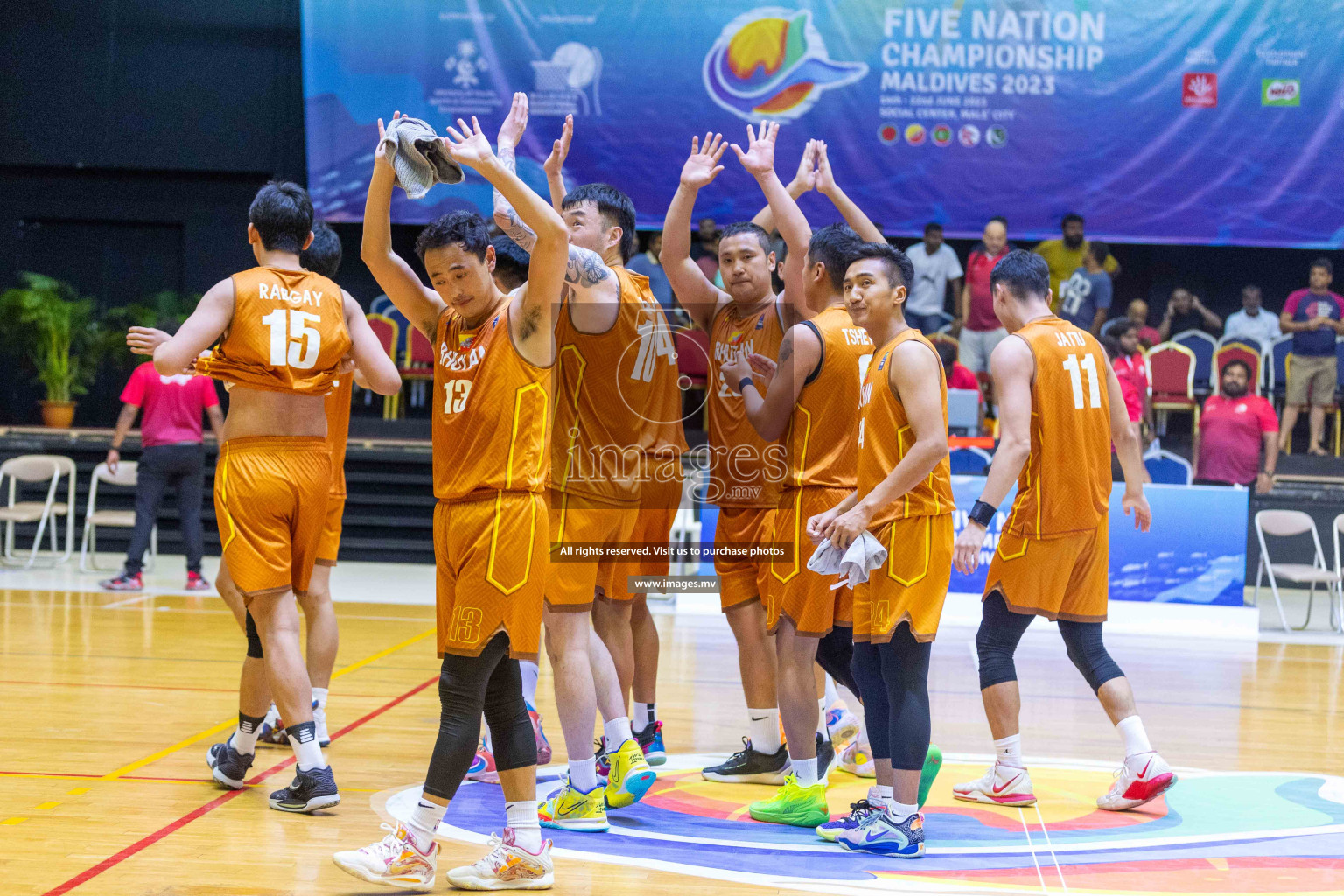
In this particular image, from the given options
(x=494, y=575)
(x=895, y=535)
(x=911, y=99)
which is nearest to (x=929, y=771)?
(x=895, y=535)

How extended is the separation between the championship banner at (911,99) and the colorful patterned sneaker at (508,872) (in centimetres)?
913

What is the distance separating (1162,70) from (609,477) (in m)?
9.78

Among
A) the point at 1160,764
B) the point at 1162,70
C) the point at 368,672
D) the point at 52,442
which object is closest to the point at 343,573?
the point at 52,442

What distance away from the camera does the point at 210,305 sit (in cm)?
379

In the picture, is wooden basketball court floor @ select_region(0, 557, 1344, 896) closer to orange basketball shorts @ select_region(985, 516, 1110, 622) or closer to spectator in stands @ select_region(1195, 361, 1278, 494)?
orange basketball shorts @ select_region(985, 516, 1110, 622)

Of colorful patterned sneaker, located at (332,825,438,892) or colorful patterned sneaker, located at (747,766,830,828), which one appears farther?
colorful patterned sneaker, located at (747,766,830,828)

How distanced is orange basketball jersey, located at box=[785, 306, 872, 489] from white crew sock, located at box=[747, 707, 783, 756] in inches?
35.9

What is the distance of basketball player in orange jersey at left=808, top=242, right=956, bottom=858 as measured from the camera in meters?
3.40

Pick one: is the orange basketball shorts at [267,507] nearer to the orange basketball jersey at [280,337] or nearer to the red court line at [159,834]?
the orange basketball jersey at [280,337]

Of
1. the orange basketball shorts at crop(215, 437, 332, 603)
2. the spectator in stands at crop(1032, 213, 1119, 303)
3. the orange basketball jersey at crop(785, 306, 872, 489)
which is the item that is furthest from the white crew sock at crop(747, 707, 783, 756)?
the spectator in stands at crop(1032, 213, 1119, 303)

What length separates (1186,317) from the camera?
12.8 m

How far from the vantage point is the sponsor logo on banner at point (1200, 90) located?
446 inches

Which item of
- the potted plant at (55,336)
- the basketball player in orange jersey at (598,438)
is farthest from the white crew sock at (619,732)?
the potted plant at (55,336)

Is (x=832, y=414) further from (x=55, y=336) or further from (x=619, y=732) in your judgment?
(x=55, y=336)
